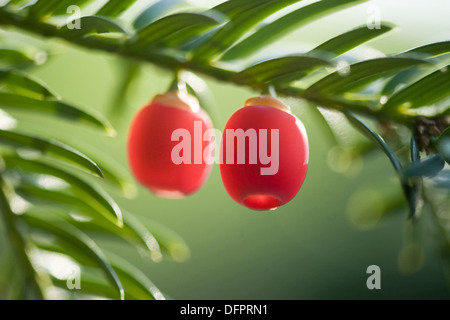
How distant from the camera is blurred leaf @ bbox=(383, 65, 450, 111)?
482 mm

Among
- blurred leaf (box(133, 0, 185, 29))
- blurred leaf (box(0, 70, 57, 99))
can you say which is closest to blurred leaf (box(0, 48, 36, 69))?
blurred leaf (box(0, 70, 57, 99))

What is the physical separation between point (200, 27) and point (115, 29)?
10 centimetres

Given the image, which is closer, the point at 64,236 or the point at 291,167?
the point at 291,167

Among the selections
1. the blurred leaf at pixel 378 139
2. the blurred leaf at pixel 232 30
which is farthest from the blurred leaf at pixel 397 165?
the blurred leaf at pixel 232 30

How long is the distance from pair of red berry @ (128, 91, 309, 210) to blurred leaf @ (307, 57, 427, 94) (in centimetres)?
5

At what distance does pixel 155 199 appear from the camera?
2174mm

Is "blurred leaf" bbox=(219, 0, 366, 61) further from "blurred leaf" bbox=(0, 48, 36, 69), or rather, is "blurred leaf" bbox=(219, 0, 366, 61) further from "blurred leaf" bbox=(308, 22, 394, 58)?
"blurred leaf" bbox=(0, 48, 36, 69)

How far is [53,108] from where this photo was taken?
21.4 inches

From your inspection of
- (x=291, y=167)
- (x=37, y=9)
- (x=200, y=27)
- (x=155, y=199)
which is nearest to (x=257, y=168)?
(x=291, y=167)

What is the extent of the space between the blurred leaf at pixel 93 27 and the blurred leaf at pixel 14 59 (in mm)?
140

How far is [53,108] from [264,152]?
0.22 metres

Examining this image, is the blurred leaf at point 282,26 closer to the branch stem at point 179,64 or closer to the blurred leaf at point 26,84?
the branch stem at point 179,64

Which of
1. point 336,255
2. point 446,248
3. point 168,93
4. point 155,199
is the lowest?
→ point 446,248

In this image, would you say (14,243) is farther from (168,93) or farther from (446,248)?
(446,248)
